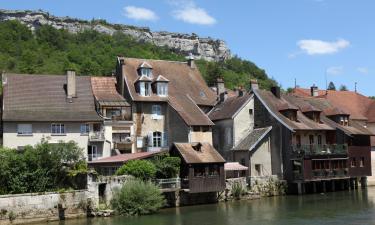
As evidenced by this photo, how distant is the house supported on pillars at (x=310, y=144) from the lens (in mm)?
55594

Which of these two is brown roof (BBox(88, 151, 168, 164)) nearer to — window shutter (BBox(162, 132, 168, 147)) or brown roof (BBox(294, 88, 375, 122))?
window shutter (BBox(162, 132, 168, 147))

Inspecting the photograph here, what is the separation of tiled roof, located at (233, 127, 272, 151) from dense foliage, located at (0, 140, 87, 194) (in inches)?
742

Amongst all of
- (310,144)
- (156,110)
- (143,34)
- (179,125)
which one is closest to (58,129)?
A: (156,110)

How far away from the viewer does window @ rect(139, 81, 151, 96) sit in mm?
58213

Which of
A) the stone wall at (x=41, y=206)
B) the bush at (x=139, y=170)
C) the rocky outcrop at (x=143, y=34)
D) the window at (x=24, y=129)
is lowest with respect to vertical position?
the stone wall at (x=41, y=206)

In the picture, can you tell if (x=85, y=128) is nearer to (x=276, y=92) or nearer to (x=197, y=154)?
(x=197, y=154)

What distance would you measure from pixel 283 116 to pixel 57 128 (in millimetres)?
23591

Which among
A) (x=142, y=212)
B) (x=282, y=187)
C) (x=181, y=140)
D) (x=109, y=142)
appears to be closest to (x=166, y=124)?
(x=181, y=140)

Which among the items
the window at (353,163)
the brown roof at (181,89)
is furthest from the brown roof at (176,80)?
the window at (353,163)

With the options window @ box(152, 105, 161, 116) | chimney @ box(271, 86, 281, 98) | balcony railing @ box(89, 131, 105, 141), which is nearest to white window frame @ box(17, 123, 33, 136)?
balcony railing @ box(89, 131, 105, 141)

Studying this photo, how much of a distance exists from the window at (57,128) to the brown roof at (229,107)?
17.0 metres

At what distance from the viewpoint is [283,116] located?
57.9 m

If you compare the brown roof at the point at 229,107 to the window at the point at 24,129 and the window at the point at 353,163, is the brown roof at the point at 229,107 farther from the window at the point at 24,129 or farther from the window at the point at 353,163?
the window at the point at 24,129

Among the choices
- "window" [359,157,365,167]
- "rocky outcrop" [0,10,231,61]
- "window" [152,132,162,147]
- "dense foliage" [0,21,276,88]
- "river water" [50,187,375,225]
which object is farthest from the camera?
"rocky outcrop" [0,10,231,61]
